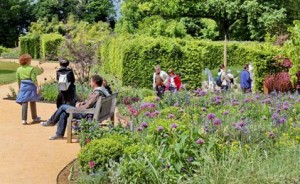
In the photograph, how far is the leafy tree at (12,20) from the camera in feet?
235

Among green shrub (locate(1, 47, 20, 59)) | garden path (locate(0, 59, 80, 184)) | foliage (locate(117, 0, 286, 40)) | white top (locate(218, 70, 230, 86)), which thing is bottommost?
garden path (locate(0, 59, 80, 184))

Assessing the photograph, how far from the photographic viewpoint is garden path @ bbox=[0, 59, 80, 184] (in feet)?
24.6

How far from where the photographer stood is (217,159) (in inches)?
243

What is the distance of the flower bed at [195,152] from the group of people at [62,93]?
123 cm

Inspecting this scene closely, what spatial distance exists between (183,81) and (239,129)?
14.9 m

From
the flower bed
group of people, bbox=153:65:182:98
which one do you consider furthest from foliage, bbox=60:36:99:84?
the flower bed

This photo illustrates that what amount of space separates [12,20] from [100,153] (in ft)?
231

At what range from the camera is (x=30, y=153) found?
354 inches

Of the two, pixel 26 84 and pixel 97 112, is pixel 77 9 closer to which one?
pixel 26 84

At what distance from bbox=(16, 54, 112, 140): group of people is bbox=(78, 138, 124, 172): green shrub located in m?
3.15

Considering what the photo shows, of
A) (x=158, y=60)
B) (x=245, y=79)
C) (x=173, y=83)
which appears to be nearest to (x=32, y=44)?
(x=158, y=60)

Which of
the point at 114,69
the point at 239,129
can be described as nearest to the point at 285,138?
the point at 239,129

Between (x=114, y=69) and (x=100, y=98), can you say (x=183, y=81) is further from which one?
(x=100, y=98)

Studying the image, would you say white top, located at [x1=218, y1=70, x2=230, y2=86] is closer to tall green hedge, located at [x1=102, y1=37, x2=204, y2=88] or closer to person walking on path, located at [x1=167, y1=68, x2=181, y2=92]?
person walking on path, located at [x1=167, y1=68, x2=181, y2=92]
